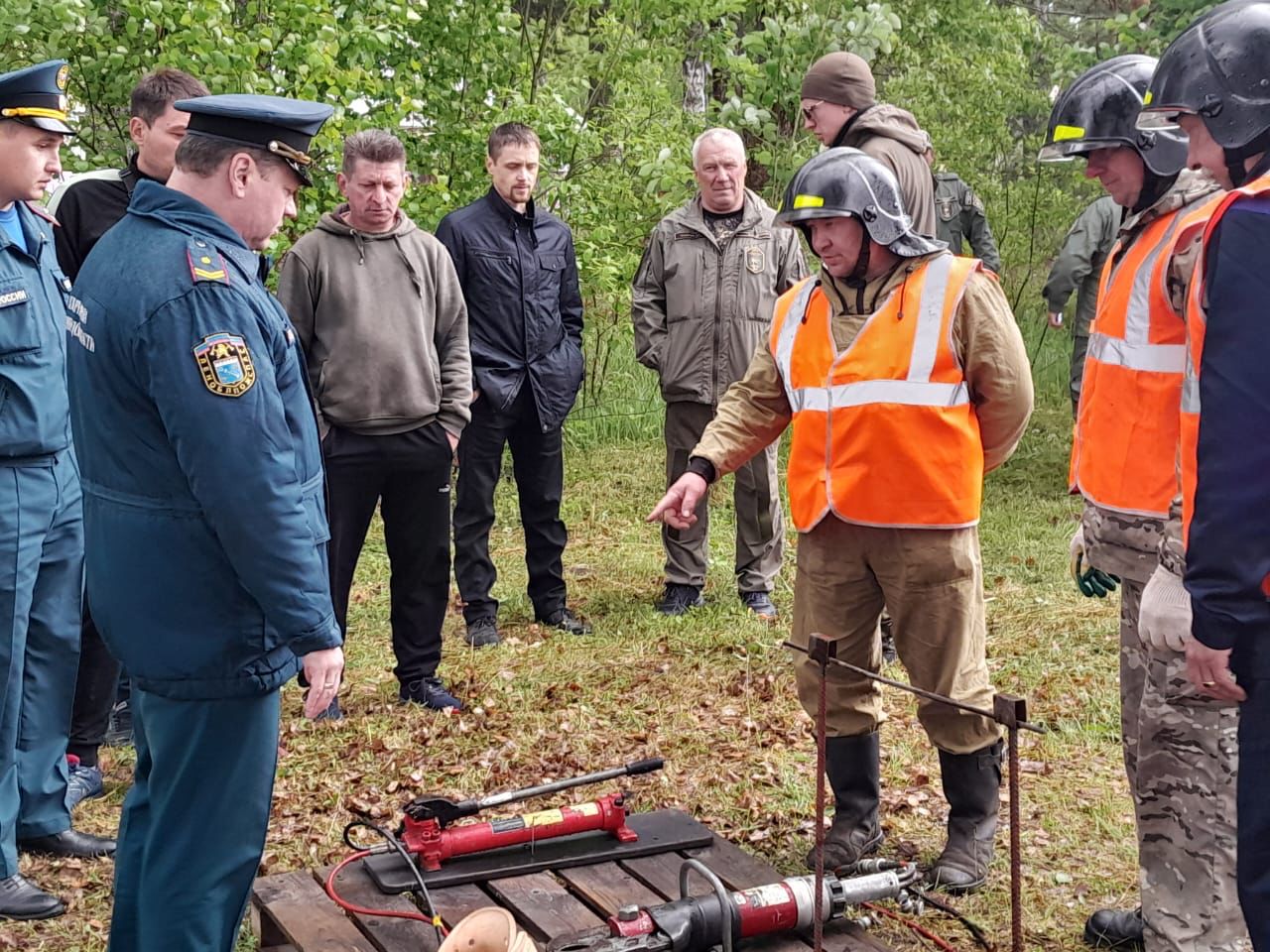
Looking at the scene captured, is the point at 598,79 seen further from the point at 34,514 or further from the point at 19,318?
the point at 34,514

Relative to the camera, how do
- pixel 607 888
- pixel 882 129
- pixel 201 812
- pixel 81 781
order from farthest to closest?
1. pixel 882 129
2. pixel 81 781
3. pixel 607 888
4. pixel 201 812

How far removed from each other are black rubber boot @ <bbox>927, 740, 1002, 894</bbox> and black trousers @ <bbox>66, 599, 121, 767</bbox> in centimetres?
305

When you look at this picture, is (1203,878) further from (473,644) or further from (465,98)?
(465,98)

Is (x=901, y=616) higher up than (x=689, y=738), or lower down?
higher up

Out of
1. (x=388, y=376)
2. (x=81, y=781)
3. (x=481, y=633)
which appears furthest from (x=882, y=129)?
(x=81, y=781)

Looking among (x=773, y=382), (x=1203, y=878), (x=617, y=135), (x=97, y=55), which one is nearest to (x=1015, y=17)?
(x=617, y=135)

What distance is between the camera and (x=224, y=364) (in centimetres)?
304

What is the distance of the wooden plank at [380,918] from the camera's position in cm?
372

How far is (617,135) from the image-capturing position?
11250 mm

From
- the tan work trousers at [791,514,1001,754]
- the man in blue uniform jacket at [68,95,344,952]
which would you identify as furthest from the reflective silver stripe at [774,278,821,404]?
the man in blue uniform jacket at [68,95,344,952]

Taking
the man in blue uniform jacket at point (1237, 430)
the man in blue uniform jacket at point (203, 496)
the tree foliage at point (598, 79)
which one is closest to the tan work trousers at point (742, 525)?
the tree foliage at point (598, 79)

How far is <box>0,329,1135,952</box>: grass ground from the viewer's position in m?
4.61

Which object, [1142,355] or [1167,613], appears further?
[1142,355]

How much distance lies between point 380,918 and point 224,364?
5.47 feet
